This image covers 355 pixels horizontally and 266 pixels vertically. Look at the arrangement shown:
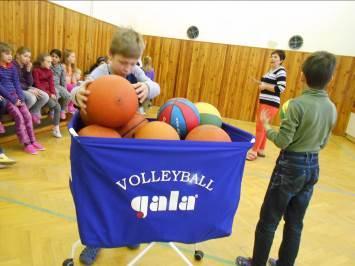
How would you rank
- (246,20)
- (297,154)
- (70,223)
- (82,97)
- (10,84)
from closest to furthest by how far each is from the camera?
(82,97)
(297,154)
(70,223)
(10,84)
(246,20)

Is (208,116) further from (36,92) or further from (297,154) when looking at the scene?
(36,92)

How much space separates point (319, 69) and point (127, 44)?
3.38 ft

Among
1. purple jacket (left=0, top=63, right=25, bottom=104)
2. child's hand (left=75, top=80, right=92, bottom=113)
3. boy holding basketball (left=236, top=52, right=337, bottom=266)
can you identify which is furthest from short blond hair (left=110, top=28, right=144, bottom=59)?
purple jacket (left=0, top=63, right=25, bottom=104)

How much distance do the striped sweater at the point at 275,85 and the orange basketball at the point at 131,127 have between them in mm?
3146

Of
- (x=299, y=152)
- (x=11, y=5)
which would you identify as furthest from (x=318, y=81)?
(x=11, y=5)

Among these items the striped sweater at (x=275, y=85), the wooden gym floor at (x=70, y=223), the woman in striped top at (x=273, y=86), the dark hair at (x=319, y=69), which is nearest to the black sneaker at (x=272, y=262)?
the wooden gym floor at (x=70, y=223)

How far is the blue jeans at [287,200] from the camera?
1740mm

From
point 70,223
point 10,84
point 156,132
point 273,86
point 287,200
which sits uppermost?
point 273,86

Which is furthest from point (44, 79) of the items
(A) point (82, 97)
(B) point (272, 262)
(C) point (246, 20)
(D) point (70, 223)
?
(C) point (246, 20)

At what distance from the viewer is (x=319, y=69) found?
5.40 ft

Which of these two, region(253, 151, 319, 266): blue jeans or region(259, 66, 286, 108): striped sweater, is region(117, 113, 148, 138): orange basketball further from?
region(259, 66, 286, 108): striped sweater

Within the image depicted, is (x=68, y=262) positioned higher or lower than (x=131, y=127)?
lower

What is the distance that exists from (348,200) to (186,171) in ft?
9.68

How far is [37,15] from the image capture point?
196 inches
